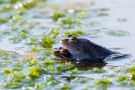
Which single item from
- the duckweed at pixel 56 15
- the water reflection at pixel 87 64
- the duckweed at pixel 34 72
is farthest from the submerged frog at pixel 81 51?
the duckweed at pixel 56 15

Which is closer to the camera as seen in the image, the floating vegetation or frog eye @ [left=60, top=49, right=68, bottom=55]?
frog eye @ [left=60, top=49, right=68, bottom=55]

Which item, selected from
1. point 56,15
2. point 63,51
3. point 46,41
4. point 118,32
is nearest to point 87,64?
point 63,51

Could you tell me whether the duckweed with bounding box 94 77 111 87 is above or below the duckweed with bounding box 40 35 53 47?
below

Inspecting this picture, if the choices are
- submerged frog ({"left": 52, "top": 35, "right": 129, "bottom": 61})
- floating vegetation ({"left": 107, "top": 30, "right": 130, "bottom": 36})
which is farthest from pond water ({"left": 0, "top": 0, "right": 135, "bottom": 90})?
submerged frog ({"left": 52, "top": 35, "right": 129, "bottom": 61})

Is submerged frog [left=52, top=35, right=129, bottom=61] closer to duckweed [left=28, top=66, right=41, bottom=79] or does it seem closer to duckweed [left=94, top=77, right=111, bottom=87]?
duckweed [left=28, top=66, right=41, bottom=79]

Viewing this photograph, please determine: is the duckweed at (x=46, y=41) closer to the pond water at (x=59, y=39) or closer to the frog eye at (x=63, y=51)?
the pond water at (x=59, y=39)

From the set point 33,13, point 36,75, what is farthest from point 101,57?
point 33,13
